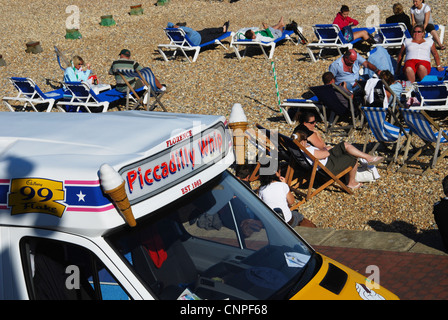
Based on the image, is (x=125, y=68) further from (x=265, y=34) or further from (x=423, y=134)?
(x=423, y=134)

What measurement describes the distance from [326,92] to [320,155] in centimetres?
230

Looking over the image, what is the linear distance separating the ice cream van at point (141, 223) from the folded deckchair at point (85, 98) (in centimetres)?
852

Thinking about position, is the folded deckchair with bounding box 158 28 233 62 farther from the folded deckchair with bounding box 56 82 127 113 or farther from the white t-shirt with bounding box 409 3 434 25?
the white t-shirt with bounding box 409 3 434 25

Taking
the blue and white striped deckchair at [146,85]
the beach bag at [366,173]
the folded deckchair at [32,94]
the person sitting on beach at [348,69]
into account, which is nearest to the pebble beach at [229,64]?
the beach bag at [366,173]

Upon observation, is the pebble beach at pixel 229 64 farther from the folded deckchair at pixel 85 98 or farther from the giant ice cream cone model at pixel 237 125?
the giant ice cream cone model at pixel 237 125

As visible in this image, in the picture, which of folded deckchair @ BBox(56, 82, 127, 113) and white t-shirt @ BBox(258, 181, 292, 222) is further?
folded deckchair @ BBox(56, 82, 127, 113)

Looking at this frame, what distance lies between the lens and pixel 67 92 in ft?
44.0

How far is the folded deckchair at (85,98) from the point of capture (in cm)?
1270

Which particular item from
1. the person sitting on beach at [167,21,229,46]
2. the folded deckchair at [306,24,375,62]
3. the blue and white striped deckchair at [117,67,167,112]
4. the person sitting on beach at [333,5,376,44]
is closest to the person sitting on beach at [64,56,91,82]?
the blue and white striped deckchair at [117,67,167,112]

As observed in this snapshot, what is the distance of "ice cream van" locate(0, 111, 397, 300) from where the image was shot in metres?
3.21

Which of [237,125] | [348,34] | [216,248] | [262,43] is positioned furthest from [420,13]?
[216,248]

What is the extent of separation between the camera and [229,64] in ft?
49.1

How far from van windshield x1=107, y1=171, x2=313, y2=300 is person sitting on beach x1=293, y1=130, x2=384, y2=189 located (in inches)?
167

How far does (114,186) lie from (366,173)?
6200mm
